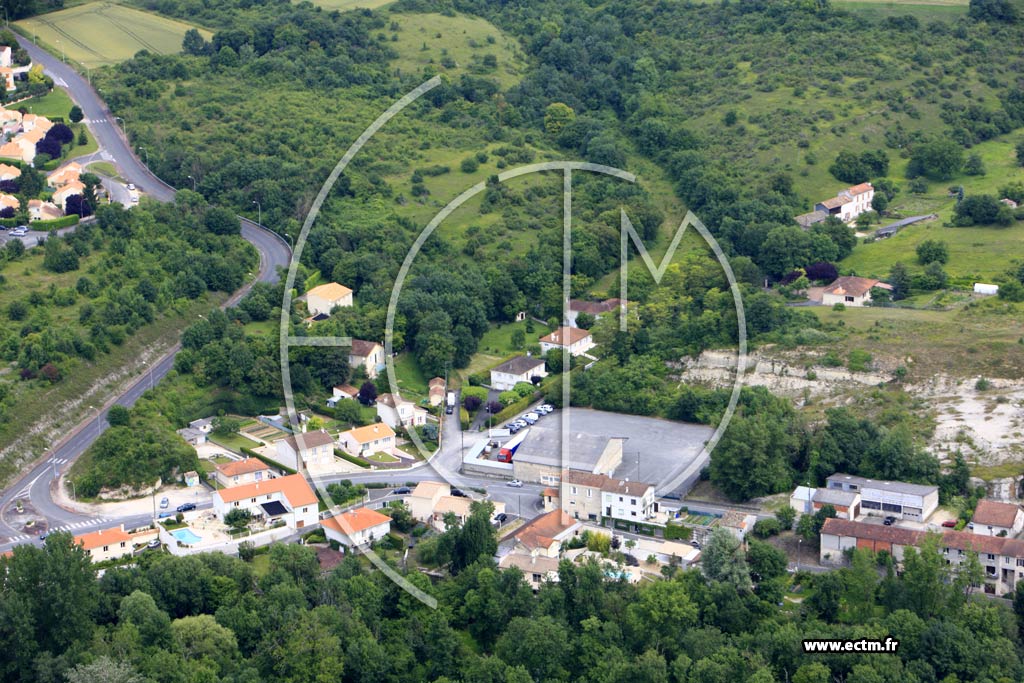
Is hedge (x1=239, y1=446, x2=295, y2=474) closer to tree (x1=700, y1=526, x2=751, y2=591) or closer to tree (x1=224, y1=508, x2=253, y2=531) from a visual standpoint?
tree (x1=224, y1=508, x2=253, y2=531)

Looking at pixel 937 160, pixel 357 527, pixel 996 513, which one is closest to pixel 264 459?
pixel 357 527

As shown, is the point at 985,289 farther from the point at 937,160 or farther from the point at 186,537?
the point at 186,537

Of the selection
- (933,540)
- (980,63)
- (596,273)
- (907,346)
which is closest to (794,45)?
(980,63)

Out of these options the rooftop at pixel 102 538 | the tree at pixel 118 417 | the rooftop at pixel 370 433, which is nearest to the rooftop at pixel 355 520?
the rooftop at pixel 370 433

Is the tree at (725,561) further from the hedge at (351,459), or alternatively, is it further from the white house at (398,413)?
the white house at (398,413)

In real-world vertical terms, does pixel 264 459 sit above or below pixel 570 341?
below

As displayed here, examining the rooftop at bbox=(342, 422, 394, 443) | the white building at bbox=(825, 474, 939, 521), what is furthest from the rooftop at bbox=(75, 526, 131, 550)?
the white building at bbox=(825, 474, 939, 521)
